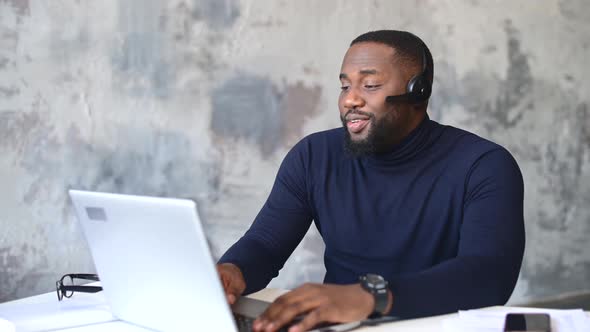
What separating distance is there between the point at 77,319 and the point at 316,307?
20.7 inches

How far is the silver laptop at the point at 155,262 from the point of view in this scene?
4.19 ft

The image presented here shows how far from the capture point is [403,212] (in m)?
2.06

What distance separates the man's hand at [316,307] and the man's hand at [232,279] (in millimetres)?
333

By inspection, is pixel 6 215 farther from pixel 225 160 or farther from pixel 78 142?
pixel 225 160

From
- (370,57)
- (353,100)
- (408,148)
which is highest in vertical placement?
(370,57)

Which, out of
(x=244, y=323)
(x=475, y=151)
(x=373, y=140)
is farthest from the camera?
(x=373, y=140)

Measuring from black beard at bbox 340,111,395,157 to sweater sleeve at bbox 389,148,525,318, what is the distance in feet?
0.89

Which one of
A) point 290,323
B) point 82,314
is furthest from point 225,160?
point 290,323

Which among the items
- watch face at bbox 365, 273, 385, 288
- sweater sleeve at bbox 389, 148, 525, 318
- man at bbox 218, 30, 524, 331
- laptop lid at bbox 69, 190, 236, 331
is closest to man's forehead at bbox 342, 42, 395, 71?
man at bbox 218, 30, 524, 331

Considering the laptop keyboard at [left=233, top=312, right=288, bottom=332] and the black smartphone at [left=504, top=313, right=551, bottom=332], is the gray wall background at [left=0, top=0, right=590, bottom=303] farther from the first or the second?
the black smartphone at [left=504, top=313, right=551, bottom=332]

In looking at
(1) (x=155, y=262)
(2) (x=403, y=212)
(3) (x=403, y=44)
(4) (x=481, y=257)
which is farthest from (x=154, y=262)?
(3) (x=403, y=44)

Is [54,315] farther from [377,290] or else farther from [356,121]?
[356,121]

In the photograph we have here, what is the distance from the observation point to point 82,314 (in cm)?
165

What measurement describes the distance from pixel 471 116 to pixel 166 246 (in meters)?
3.07
